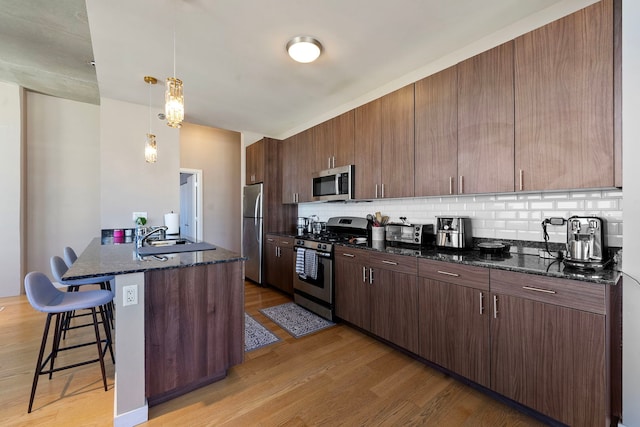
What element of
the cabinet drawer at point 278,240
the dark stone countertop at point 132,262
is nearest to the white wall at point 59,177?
the cabinet drawer at point 278,240

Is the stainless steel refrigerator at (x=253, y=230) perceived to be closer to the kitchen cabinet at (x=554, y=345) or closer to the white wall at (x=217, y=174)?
the white wall at (x=217, y=174)

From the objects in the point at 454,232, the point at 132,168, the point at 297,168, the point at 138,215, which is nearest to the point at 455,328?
the point at 454,232

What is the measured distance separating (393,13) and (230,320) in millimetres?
2534

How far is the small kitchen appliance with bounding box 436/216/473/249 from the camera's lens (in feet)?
7.72

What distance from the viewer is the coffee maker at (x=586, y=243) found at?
1609mm

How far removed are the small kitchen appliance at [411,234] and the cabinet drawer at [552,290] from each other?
0.94 metres

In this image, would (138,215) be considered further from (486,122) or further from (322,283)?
(486,122)

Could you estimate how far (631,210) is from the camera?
1.46 m

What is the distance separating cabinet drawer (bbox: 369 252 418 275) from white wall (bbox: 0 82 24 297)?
483 centimetres

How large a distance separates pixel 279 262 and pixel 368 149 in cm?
205

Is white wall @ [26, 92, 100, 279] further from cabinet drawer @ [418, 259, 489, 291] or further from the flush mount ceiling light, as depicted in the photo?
cabinet drawer @ [418, 259, 489, 291]

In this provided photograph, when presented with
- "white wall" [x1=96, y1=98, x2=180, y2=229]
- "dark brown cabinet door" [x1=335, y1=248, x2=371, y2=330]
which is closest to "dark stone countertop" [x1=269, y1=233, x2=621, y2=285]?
"dark brown cabinet door" [x1=335, y1=248, x2=371, y2=330]

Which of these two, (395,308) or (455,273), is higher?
(455,273)

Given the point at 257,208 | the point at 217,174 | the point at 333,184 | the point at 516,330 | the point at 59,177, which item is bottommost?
the point at 516,330
